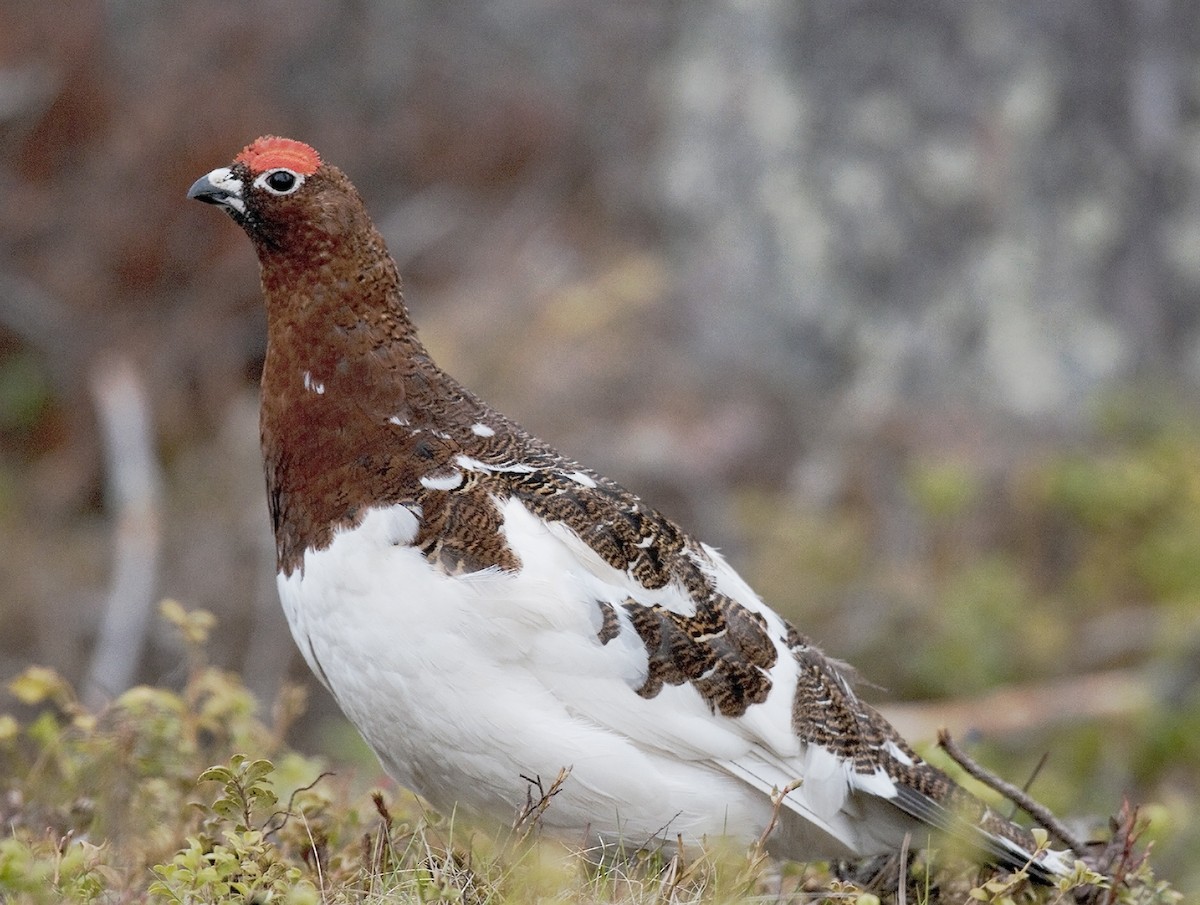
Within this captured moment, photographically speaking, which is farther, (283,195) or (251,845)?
(283,195)

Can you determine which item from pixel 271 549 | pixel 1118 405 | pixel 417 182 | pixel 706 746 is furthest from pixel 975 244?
pixel 706 746

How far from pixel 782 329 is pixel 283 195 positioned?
18.5 ft

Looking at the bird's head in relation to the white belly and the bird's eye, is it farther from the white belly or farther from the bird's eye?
the white belly

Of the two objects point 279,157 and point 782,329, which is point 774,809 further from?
point 782,329

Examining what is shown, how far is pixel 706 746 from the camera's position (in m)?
3.10

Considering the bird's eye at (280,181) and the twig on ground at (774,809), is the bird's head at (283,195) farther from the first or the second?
the twig on ground at (774,809)

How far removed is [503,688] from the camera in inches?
115

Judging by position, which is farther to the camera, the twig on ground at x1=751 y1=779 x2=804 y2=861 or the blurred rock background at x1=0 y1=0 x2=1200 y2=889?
the blurred rock background at x1=0 y1=0 x2=1200 y2=889

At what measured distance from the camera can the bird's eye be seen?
129 inches

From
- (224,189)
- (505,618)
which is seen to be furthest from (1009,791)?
(224,189)

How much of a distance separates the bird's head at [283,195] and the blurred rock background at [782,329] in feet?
13.9

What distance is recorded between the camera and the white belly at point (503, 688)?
2900 mm

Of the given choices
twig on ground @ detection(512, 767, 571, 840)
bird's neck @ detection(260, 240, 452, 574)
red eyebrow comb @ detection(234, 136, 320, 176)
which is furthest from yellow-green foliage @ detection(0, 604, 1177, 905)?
red eyebrow comb @ detection(234, 136, 320, 176)

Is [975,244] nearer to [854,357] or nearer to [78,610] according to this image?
[854,357]
